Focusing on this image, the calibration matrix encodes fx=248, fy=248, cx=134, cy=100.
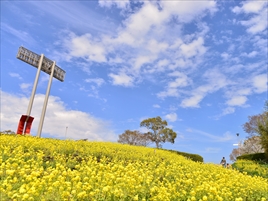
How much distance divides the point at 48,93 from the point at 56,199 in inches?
733

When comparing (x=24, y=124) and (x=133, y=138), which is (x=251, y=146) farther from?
(x=24, y=124)

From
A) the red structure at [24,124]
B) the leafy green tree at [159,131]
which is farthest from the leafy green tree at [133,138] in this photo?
the red structure at [24,124]

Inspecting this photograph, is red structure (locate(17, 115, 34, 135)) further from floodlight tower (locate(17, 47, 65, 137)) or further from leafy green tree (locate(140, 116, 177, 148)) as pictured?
leafy green tree (locate(140, 116, 177, 148))

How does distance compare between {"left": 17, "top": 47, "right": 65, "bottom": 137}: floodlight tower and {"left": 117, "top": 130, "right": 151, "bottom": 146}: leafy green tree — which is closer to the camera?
{"left": 17, "top": 47, "right": 65, "bottom": 137}: floodlight tower

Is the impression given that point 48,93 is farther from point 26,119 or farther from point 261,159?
point 261,159

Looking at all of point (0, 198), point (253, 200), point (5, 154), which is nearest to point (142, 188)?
point (0, 198)

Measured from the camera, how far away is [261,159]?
63.8 ft

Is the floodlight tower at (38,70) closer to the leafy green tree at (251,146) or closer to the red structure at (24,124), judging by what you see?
the red structure at (24,124)

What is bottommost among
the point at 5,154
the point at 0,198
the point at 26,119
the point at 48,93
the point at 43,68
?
the point at 0,198

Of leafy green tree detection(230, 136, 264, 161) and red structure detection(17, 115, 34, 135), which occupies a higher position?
leafy green tree detection(230, 136, 264, 161)

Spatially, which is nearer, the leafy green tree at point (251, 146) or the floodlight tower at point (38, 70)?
the floodlight tower at point (38, 70)

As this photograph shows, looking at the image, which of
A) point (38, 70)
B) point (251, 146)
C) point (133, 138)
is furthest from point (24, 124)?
point (251, 146)

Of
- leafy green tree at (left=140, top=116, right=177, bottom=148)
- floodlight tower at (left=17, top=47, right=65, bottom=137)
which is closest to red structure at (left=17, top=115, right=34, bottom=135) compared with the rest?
floodlight tower at (left=17, top=47, right=65, bottom=137)

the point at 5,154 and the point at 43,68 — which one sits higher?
the point at 43,68
